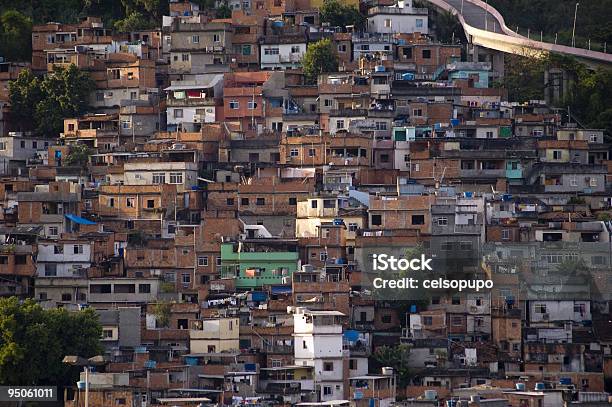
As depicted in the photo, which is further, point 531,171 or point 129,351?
point 531,171

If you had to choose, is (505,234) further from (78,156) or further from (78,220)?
(78,156)

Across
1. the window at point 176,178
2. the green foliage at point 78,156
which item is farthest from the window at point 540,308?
the green foliage at point 78,156

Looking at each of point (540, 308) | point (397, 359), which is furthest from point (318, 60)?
point (397, 359)

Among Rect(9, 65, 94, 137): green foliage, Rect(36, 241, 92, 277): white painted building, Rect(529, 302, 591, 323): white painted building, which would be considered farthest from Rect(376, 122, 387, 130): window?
Rect(529, 302, 591, 323): white painted building

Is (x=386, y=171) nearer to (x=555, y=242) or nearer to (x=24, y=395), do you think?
(x=555, y=242)

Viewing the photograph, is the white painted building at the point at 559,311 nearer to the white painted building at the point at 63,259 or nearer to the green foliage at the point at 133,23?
the white painted building at the point at 63,259

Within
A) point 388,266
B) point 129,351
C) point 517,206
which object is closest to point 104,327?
point 129,351

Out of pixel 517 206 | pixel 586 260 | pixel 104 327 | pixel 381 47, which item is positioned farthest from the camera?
pixel 381 47

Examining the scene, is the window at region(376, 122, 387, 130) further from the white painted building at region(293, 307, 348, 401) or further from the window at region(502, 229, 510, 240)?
the white painted building at region(293, 307, 348, 401)
